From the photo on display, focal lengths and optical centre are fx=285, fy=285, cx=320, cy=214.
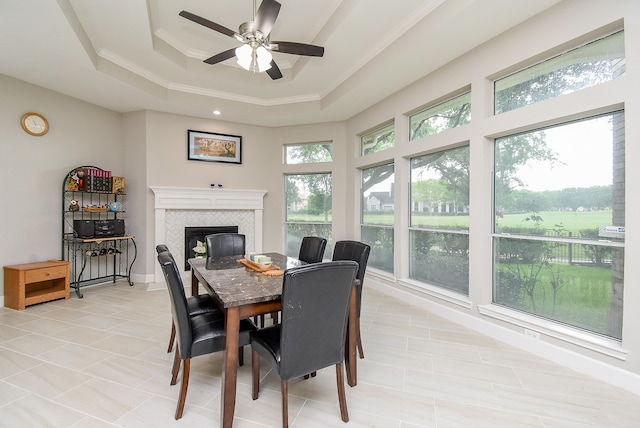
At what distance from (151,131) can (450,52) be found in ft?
14.9

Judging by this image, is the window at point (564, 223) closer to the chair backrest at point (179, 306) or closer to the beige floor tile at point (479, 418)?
the beige floor tile at point (479, 418)

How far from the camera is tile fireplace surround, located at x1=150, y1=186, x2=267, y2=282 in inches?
188

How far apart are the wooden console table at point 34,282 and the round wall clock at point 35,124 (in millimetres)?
1781

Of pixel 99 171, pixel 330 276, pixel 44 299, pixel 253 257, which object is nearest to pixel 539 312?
pixel 330 276

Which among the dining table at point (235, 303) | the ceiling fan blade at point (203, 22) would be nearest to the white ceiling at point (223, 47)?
the ceiling fan blade at point (203, 22)

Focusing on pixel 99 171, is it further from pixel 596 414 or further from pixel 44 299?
pixel 596 414

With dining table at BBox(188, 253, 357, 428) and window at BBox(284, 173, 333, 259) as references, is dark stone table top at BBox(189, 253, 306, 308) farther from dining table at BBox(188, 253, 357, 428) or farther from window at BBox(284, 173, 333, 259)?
window at BBox(284, 173, 333, 259)

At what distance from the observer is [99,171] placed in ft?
14.4

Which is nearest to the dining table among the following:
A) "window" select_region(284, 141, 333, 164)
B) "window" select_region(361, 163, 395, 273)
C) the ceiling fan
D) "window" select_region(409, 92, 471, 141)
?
the ceiling fan

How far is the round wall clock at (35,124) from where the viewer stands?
3789 millimetres

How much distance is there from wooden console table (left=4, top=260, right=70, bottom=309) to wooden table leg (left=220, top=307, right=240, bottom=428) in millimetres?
3583

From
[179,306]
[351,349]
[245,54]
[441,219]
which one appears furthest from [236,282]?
[441,219]

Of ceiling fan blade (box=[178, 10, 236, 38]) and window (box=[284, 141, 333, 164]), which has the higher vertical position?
ceiling fan blade (box=[178, 10, 236, 38])

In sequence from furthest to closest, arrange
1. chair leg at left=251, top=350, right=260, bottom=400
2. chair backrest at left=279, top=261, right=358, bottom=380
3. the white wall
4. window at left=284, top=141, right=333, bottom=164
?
window at left=284, top=141, right=333, bottom=164 → the white wall → chair leg at left=251, top=350, right=260, bottom=400 → chair backrest at left=279, top=261, right=358, bottom=380
